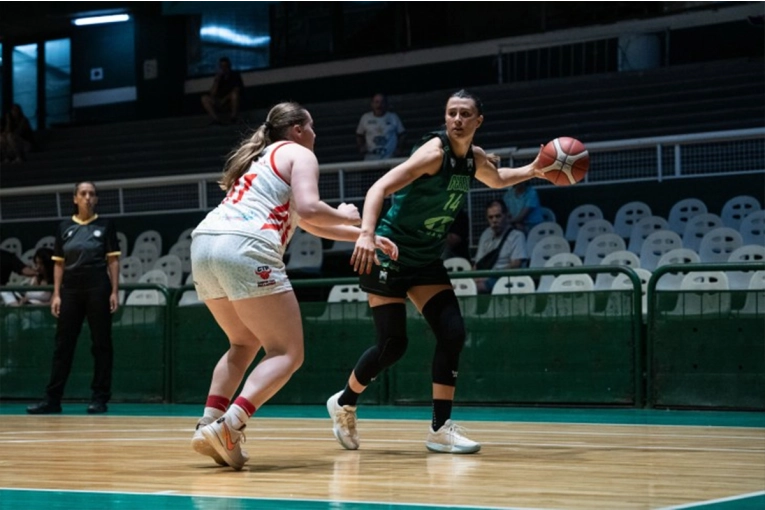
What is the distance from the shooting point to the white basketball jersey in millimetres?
6617

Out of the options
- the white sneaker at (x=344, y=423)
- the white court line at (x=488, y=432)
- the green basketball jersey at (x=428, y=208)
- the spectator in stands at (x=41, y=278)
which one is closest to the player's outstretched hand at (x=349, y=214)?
the green basketball jersey at (x=428, y=208)

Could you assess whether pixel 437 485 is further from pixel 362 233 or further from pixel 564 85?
pixel 564 85

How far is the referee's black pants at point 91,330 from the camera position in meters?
12.5

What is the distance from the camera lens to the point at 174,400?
1398cm

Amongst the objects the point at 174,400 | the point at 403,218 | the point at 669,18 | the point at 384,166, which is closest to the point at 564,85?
the point at 669,18

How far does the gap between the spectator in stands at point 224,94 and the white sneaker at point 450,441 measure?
16715mm

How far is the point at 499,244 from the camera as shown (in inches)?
564

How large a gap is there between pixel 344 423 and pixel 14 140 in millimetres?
19071

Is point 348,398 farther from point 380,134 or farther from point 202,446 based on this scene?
point 380,134

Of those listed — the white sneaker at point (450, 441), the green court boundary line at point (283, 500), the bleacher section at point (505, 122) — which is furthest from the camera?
the bleacher section at point (505, 122)

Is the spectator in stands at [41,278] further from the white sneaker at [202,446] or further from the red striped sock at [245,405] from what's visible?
the red striped sock at [245,405]

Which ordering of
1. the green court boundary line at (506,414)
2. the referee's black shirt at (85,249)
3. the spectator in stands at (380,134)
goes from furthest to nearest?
the spectator in stands at (380,134)
the referee's black shirt at (85,249)
the green court boundary line at (506,414)

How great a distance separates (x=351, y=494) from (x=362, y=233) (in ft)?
5.19

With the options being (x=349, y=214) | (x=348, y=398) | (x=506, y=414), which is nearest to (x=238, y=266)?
(x=349, y=214)
